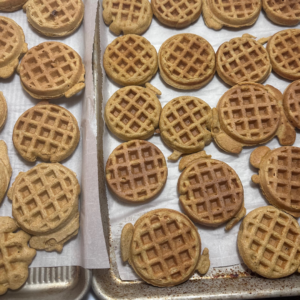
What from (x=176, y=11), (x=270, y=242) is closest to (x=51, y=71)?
(x=176, y=11)

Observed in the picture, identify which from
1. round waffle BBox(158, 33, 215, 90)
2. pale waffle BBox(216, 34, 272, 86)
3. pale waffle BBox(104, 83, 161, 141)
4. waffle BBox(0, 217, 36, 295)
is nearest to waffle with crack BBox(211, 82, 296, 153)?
pale waffle BBox(216, 34, 272, 86)

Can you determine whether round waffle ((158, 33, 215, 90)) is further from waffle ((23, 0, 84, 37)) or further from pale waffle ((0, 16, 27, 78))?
pale waffle ((0, 16, 27, 78))

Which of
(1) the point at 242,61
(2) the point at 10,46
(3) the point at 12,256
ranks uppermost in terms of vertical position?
(2) the point at 10,46

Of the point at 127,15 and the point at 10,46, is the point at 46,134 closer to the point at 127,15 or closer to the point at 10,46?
the point at 10,46

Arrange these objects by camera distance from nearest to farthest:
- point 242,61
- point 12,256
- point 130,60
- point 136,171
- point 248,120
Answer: point 12,256 < point 136,171 < point 248,120 < point 130,60 < point 242,61

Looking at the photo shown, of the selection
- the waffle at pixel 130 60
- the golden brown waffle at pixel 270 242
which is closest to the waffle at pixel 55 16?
the waffle at pixel 130 60

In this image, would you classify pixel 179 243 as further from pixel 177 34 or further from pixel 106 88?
pixel 177 34

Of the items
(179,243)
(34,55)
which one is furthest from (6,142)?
(179,243)
